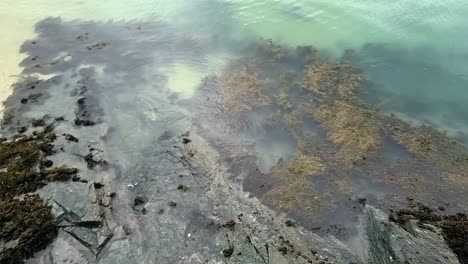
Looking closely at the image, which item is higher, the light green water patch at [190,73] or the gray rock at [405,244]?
the light green water patch at [190,73]

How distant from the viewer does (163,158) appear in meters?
9.96

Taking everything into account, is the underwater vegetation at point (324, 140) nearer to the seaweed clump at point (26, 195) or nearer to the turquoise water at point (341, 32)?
the turquoise water at point (341, 32)

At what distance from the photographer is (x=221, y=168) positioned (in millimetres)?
9734

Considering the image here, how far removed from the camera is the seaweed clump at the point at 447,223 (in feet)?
25.5

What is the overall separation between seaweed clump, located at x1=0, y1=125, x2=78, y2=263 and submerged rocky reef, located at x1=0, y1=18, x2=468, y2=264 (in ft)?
0.09

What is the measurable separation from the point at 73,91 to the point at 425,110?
1029cm

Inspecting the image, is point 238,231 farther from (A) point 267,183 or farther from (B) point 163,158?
(B) point 163,158

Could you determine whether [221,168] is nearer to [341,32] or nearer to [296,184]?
[296,184]

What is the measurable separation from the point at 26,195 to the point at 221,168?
4353 millimetres

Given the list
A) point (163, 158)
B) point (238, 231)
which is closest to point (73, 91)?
point (163, 158)

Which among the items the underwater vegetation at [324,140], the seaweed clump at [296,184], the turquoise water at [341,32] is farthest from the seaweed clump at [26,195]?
the seaweed clump at [296,184]

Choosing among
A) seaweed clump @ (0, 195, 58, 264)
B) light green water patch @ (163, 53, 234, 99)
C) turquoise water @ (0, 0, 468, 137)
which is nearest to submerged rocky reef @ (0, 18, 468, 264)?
seaweed clump @ (0, 195, 58, 264)

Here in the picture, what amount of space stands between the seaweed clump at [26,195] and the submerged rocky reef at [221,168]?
28mm

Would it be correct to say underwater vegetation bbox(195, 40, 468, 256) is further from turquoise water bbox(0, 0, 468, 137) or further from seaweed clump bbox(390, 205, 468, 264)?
turquoise water bbox(0, 0, 468, 137)
